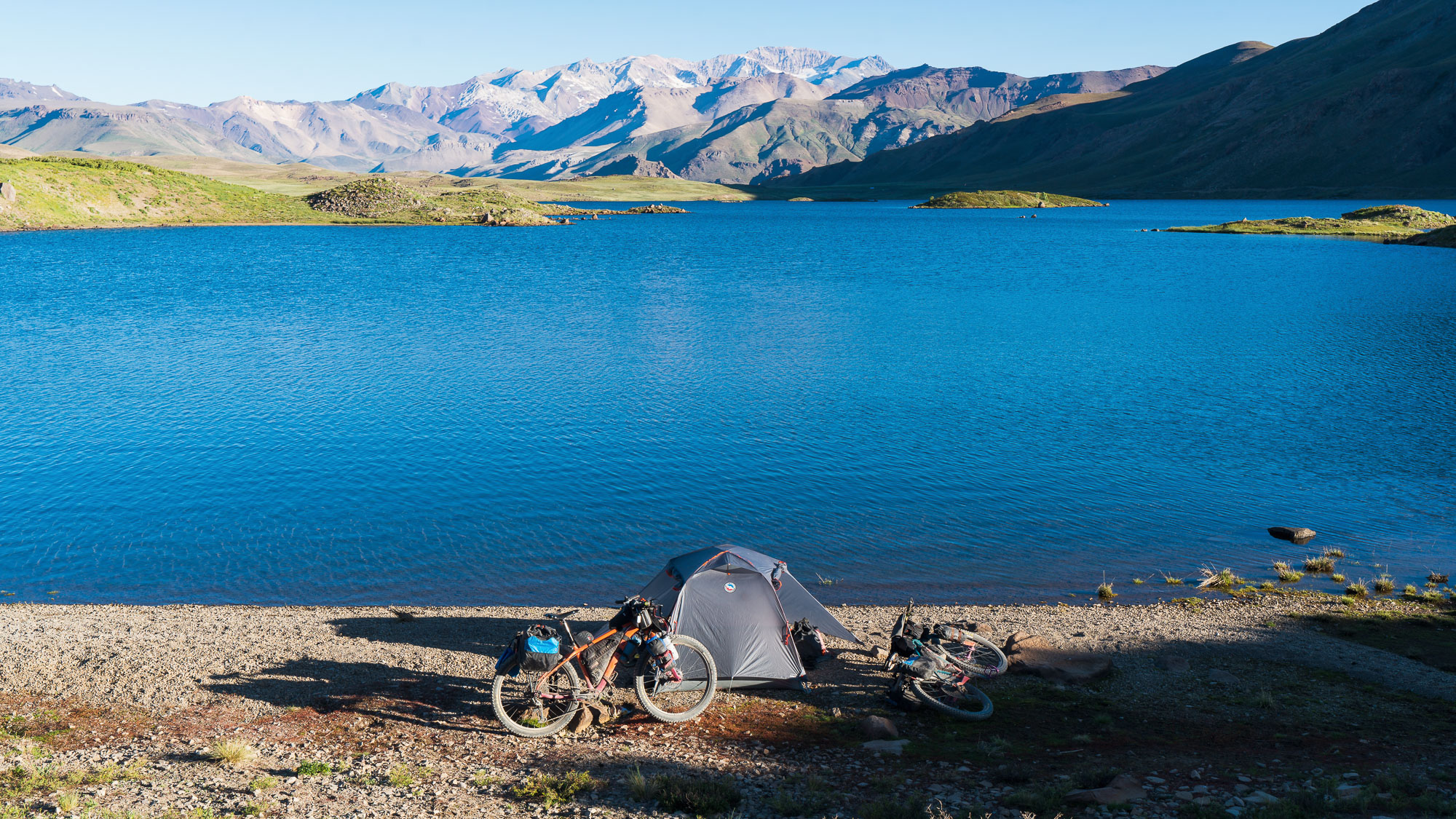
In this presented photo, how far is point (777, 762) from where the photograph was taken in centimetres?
1471

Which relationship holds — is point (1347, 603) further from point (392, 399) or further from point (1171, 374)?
point (392, 399)

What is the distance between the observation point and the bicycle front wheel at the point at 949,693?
16969 mm

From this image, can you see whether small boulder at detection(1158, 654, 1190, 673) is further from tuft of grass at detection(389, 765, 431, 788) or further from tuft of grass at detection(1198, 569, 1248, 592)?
tuft of grass at detection(389, 765, 431, 788)

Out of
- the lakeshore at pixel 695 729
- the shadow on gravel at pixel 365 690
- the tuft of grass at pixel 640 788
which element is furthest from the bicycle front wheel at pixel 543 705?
the tuft of grass at pixel 640 788

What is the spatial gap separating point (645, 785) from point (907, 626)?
22.6ft

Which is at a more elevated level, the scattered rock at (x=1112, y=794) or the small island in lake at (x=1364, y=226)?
the small island in lake at (x=1364, y=226)

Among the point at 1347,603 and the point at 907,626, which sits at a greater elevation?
the point at 907,626

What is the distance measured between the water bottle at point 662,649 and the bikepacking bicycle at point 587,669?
1cm

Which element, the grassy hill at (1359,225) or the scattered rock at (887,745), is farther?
the grassy hill at (1359,225)

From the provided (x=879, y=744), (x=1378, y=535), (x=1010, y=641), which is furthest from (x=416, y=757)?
(x=1378, y=535)

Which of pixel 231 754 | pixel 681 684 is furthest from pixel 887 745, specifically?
pixel 231 754

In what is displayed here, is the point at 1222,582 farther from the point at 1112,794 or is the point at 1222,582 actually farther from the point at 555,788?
the point at 555,788

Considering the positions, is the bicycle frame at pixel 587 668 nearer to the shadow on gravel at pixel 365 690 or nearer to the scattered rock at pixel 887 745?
the shadow on gravel at pixel 365 690

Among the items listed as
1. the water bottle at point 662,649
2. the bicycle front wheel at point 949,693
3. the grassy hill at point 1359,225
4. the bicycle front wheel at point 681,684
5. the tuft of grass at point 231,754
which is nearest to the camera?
the tuft of grass at point 231,754
